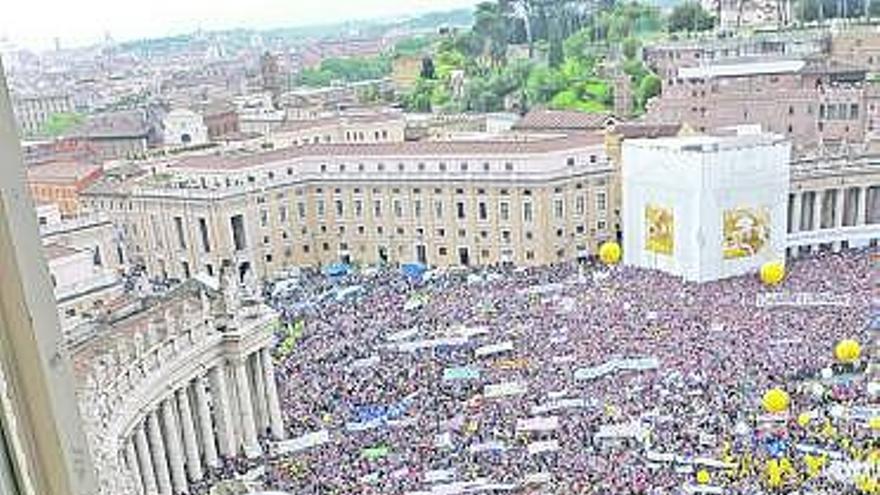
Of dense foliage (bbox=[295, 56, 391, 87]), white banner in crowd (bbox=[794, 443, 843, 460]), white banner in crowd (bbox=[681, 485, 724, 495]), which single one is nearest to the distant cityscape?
white banner in crowd (bbox=[681, 485, 724, 495])

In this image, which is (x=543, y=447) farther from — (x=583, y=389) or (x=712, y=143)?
(x=712, y=143)

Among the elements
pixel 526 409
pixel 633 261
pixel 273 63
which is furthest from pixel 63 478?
pixel 273 63

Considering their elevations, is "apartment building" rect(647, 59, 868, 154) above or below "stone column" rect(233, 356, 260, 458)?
above

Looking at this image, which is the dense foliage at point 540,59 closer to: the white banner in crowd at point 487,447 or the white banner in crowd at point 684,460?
the white banner in crowd at point 487,447

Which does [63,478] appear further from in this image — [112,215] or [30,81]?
[30,81]

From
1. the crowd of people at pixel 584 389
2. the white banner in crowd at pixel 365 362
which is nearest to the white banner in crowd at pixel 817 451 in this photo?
the crowd of people at pixel 584 389

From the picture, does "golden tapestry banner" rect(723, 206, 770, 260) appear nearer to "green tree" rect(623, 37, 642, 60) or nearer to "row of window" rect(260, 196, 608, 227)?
"row of window" rect(260, 196, 608, 227)

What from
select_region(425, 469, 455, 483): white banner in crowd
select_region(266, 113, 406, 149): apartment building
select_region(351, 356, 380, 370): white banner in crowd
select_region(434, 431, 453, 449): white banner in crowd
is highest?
select_region(266, 113, 406, 149): apartment building
